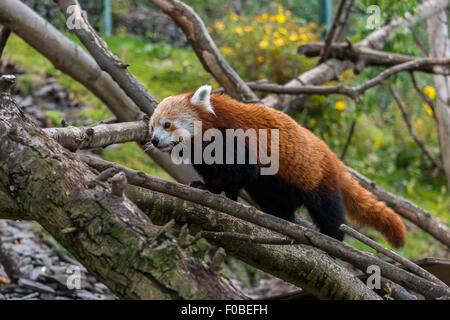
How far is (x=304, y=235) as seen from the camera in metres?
1.89

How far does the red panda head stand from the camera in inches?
107

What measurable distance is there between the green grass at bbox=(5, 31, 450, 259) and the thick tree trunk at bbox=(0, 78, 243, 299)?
368cm

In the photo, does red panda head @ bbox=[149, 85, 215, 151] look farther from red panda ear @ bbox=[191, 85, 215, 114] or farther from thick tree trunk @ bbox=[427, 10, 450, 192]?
thick tree trunk @ bbox=[427, 10, 450, 192]

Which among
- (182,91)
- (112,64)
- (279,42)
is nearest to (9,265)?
(112,64)

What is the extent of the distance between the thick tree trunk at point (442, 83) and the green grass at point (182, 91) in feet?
3.44

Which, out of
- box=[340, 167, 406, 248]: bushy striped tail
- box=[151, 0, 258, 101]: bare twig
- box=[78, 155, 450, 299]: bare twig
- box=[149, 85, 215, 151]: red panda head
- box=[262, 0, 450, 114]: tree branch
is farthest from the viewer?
box=[262, 0, 450, 114]: tree branch

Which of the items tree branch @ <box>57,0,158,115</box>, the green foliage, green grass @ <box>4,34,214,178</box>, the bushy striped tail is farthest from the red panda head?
the green foliage

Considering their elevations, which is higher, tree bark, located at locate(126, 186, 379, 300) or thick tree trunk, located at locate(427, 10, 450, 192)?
thick tree trunk, located at locate(427, 10, 450, 192)

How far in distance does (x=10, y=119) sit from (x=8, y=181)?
0.26 m

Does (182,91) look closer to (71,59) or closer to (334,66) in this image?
(334,66)

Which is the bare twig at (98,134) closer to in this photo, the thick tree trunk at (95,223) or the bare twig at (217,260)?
the thick tree trunk at (95,223)

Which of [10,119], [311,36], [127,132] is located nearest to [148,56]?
[311,36]

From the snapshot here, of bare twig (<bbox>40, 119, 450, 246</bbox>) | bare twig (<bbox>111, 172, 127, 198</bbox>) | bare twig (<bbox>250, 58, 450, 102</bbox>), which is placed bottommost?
bare twig (<bbox>40, 119, 450, 246</bbox>)
